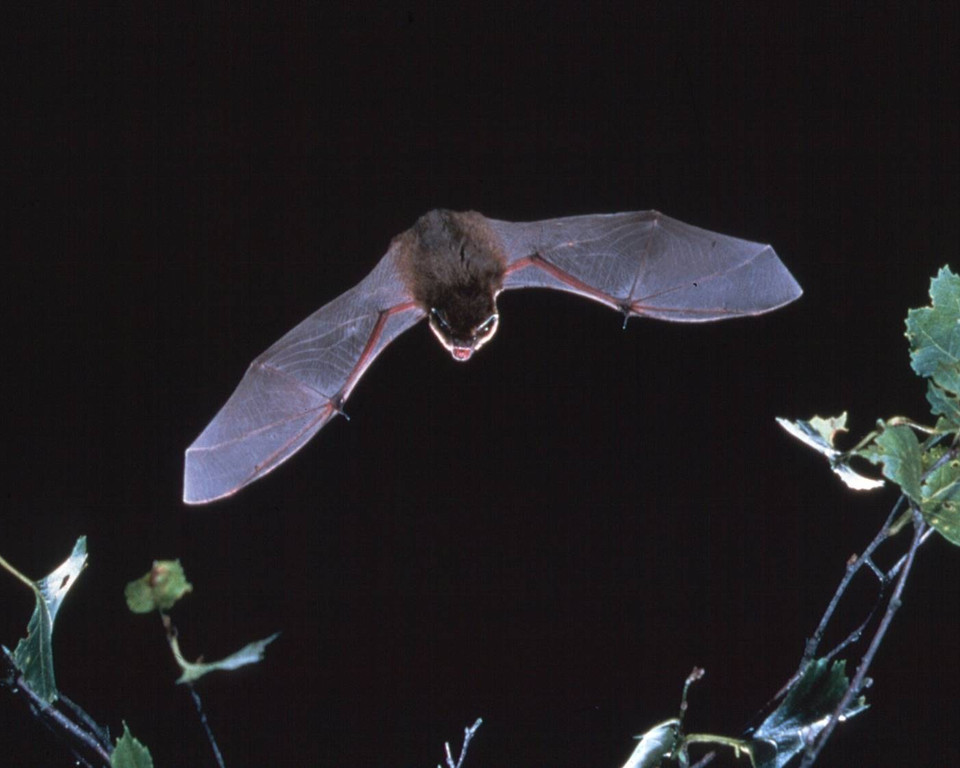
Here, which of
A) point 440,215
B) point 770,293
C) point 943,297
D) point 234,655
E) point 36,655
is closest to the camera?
point 234,655

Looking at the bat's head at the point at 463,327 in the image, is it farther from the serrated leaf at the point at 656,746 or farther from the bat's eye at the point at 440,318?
the serrated leaf at the point at 656,746

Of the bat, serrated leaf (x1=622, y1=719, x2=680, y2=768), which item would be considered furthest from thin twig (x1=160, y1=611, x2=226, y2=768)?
the bat

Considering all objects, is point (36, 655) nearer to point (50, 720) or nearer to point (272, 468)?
point (50, 720)

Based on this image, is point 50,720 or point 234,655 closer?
point 234,655

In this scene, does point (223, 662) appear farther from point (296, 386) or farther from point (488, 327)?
point (296, 386)

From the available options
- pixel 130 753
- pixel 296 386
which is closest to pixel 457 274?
pixel 296 386

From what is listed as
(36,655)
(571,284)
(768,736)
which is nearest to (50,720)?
(36,655)

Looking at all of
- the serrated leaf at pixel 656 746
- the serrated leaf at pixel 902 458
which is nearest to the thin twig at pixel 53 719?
the serrated leaf at pixel 656 746
